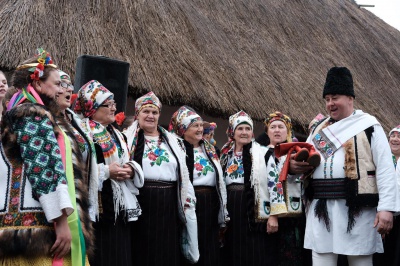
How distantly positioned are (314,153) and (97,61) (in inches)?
71.6

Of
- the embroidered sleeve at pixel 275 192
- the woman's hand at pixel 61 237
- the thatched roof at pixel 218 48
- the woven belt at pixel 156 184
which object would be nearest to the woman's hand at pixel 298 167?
the embroidered sleeve at pixel 275 192

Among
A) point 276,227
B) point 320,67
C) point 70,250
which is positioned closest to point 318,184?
point 276,227

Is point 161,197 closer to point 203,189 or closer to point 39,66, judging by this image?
point 203,189

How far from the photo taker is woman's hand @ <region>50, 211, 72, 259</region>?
242cm

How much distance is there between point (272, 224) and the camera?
4379 millimetres

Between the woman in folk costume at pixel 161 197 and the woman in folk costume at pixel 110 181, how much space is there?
0.66 ft

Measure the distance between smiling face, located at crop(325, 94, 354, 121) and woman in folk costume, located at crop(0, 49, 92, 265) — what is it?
6.11 feet

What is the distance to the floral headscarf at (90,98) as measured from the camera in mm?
3906

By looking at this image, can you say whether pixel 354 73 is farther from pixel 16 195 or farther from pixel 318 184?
pixel 16 195

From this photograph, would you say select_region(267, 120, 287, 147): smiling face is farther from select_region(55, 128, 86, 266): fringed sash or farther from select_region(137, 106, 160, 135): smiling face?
select_region(55, 128, 86, 266): fringed sash

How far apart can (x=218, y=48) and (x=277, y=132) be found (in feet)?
12.5

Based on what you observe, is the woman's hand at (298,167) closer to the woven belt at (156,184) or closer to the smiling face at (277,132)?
the woven belt at (156,184)

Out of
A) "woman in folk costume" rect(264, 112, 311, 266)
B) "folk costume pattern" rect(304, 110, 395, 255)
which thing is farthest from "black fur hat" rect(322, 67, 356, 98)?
"woman in folk costume" rect(264, 112, 311, 266)

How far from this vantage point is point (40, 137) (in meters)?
2.46
